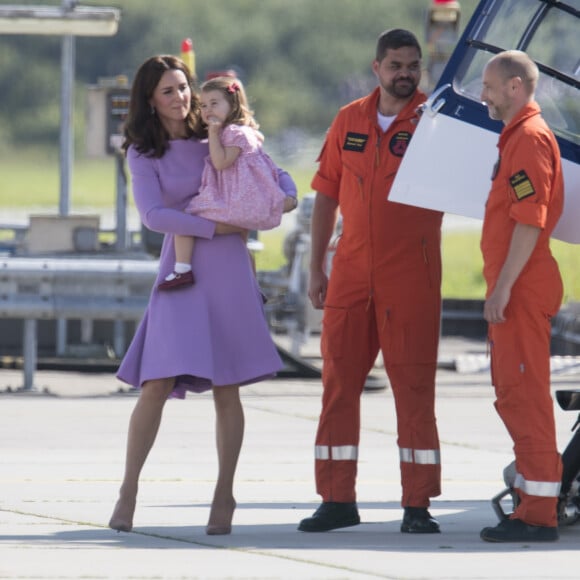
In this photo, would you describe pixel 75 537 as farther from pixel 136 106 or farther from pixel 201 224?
pixel 136 106

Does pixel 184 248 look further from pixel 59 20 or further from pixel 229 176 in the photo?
pixel 59 20

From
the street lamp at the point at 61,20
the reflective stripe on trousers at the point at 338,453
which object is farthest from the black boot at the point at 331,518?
the street lamp at the point at 61,20

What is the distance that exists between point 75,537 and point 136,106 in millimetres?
1684

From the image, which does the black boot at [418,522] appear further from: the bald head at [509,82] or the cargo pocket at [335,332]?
the bald head at [509,82]

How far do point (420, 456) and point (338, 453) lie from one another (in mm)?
330

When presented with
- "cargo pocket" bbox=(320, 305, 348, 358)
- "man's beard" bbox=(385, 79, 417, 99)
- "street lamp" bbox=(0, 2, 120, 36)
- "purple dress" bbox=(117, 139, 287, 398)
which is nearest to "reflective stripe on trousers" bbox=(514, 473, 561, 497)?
"cargo pocket" bbox=(320, 305, 348, 358)

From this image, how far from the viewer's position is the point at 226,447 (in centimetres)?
667

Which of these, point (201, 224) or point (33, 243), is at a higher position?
point (201, 224)

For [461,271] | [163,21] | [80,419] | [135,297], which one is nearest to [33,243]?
[135,297]

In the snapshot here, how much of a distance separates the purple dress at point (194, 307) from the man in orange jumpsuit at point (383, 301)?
1.12 feet

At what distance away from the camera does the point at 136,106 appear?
263 inches

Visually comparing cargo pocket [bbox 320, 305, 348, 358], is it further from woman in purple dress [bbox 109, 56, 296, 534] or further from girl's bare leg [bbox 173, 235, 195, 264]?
girl's bare leg [bbox 173, 235, 195, 264]

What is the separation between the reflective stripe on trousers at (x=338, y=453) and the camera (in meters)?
6.78

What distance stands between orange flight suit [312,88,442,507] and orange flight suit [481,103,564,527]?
44cm
